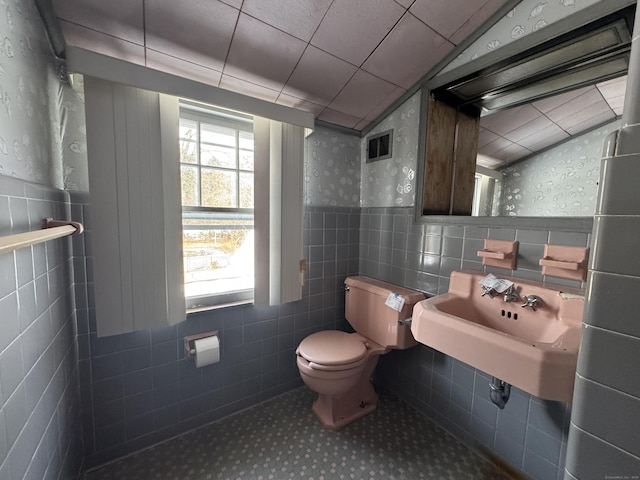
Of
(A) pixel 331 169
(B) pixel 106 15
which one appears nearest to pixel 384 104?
(A) pixel 331 169

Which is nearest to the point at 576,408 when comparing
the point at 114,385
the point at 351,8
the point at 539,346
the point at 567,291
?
the point at 539,346

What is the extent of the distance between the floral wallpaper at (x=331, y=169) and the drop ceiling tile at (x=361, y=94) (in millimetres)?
186

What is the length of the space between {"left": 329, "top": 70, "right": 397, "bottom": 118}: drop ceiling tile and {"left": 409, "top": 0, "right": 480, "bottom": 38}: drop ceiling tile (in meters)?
0.34

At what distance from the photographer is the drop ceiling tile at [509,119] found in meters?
1.29

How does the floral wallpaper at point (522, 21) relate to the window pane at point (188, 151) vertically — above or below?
above

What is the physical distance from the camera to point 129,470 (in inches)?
48.1

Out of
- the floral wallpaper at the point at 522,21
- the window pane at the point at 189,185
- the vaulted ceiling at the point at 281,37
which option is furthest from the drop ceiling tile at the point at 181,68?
the floral wallpaper at the point at 522,21

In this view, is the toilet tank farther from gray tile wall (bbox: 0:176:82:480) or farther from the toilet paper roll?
gray tile wall (bbox: 0:176:82:480)

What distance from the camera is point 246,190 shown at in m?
1.58

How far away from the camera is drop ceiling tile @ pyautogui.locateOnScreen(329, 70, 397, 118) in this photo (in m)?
1.43

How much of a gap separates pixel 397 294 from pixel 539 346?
0.76 meters

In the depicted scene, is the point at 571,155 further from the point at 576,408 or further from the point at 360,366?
the point at 360,366

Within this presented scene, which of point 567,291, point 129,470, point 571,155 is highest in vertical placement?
point 571,155

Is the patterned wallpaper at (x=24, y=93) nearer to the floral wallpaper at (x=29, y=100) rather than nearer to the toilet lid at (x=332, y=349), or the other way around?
the floral wallpaper at (x=29, y=100)
